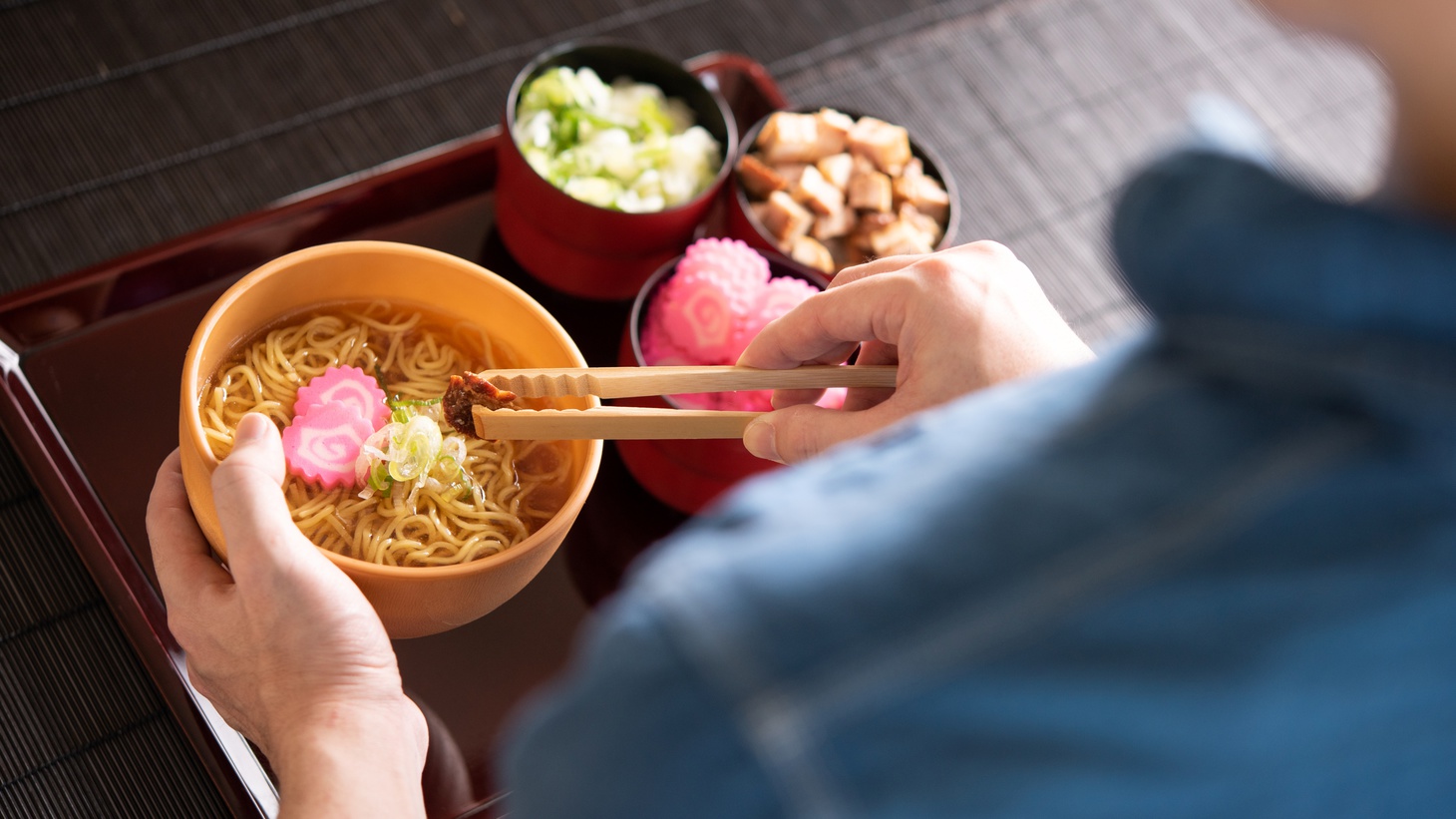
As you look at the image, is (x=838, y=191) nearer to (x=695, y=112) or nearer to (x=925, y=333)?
(x=695, y=112)

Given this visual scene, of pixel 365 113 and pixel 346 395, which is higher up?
pixel 346 395

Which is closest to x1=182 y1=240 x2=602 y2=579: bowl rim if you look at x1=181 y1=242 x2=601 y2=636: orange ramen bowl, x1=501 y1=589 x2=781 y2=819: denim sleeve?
x1=181 y1=242 x2=601 y2=636: orange ramen bowl

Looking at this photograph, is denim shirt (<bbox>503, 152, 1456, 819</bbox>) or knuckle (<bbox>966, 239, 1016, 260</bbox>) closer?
denim shirt (<bbox>503, 152, 1456, 819</bbox>)

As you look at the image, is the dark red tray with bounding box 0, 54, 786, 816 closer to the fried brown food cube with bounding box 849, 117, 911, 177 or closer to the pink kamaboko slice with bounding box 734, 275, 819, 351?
the pink kamaboko slice with bounding box 734, 275, 819, 351

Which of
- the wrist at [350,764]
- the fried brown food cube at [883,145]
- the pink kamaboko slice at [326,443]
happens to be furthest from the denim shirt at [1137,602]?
the fried brown food cube at [883,145]

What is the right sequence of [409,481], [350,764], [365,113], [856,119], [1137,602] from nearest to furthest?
[1137,602], [350,764], [409,481], [856,119], [365,113]

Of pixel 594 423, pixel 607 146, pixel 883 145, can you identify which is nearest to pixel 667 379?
pixel 594 423

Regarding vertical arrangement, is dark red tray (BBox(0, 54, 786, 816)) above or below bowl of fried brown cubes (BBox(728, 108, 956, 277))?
below

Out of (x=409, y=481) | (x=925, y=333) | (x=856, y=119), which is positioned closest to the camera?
(x=925, y=333)
